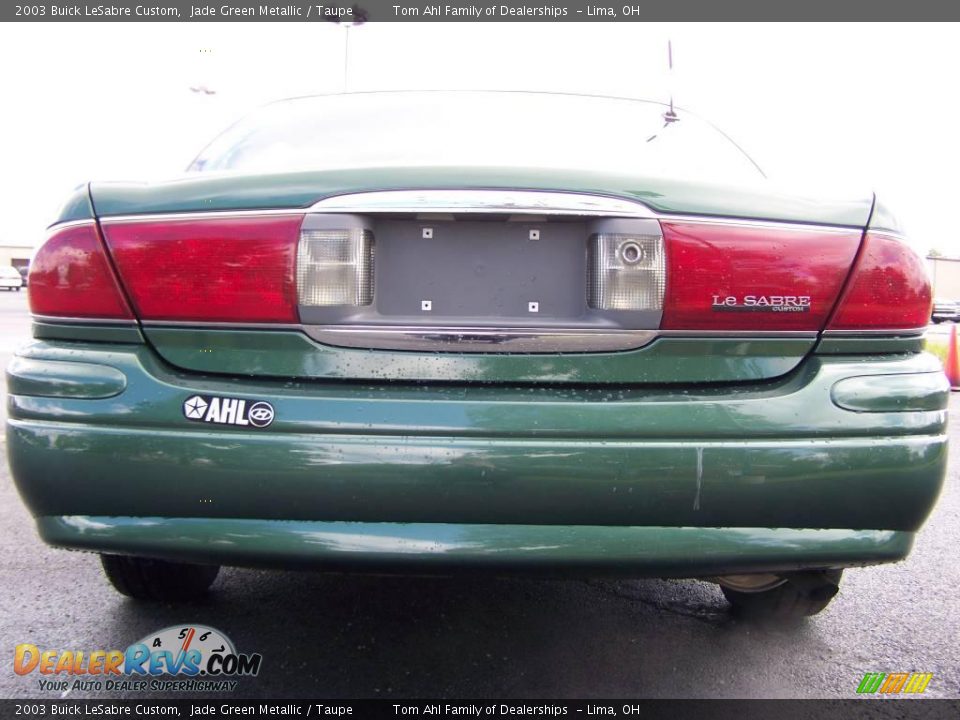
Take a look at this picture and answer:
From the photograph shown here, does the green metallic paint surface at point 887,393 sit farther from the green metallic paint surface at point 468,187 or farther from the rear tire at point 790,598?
the rear tire at point 790,598

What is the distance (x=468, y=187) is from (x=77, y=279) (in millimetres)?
818

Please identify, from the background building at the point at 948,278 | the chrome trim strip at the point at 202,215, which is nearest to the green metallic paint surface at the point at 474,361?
the chrome trim strip at the point at 202,215

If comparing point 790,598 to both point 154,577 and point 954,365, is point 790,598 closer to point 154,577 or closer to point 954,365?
point 154,577

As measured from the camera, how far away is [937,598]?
2.31 m

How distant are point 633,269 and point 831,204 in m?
0.45

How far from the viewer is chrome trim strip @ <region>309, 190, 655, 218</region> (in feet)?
4.35

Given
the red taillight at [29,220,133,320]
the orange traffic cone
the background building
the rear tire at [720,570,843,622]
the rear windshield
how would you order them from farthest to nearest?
the background building, the orange traffic cone, the rear tire at [720,570,843,622], the rear windshield, the red taillight at [29,220,133,320]

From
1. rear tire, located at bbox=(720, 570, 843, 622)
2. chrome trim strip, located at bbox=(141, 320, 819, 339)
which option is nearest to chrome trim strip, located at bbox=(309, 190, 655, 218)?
chrome trim strip, located at bbox=(141, 320, 819, 339)

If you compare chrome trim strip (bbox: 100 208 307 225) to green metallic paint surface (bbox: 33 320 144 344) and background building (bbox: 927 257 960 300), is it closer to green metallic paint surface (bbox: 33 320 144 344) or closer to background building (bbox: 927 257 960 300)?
green metallic paint surface (bbox: 33 320 144 344)

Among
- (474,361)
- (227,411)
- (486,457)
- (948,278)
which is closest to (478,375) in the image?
(474,361)

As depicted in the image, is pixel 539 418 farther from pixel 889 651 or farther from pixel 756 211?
pixel 889 651

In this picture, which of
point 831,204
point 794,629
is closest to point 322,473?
point 831,204

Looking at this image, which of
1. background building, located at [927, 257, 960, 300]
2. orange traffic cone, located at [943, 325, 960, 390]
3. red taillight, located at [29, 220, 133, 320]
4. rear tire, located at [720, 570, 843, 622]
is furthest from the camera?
background building, located at [927, 257, 960, 300]

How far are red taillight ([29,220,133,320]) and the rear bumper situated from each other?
12 cm
